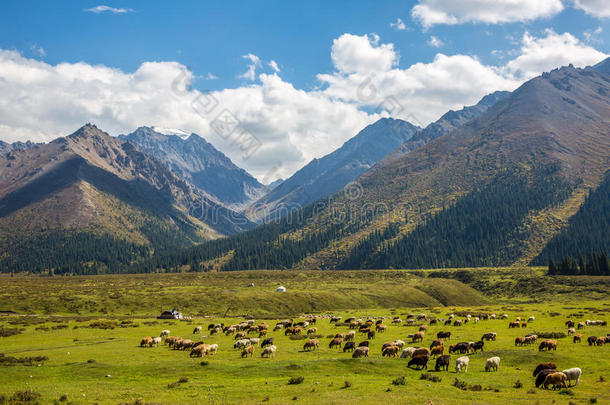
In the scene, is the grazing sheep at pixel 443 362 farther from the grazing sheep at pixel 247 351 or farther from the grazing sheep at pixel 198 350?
the grazing sheep at pixel 198 350

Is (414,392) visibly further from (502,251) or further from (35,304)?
(502,251)

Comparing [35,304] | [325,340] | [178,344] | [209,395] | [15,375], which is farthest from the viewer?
[35,304]

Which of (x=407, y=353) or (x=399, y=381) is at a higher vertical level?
(x=399, y=381)

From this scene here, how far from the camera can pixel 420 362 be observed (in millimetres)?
31234

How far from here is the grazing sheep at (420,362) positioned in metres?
31.1

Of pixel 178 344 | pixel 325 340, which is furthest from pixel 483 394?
pixel 178 344

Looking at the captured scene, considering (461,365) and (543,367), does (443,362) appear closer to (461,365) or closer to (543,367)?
(461,365)

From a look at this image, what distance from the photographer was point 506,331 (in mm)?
53094

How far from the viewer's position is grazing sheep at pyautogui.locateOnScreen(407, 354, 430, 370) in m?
31.1

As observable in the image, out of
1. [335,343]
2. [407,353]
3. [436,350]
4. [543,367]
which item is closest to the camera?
[543,367]

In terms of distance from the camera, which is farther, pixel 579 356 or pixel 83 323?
pixel 83 323

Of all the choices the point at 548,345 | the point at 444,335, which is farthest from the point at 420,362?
the point at 444,335

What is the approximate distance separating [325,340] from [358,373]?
17666 millimetres

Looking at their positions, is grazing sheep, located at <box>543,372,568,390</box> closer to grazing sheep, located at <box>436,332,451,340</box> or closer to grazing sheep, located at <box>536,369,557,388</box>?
grazing sheep, located at <box>536,369,557,388</box>
